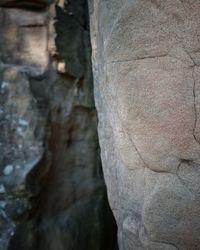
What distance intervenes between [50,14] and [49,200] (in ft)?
2.14

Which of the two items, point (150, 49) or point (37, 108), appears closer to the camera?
point (150, 49)

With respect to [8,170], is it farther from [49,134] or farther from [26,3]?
[26,3]

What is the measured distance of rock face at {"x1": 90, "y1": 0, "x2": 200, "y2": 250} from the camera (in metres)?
0.86

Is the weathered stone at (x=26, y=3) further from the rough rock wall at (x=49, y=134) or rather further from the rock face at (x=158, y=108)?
the rock face at (x=158, y=108)

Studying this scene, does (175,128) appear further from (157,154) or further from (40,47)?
(40,47)

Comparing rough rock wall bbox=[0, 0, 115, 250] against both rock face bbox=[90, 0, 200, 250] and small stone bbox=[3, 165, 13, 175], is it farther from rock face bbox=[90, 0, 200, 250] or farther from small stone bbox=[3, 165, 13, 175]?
rock face bbox=[90, 0, 200, 250]

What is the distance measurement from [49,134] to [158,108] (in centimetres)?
68

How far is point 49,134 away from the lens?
1515 millimetres

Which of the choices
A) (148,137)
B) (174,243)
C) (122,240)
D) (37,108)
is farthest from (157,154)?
(37,108)

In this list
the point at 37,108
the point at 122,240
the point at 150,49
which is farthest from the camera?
the point at 37,108

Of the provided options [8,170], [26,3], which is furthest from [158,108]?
[26,3]

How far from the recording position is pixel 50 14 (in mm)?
1532

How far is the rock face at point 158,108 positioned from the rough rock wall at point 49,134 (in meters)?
0.47

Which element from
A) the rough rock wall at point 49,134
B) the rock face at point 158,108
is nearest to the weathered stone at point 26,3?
the rough rock wall at point 49,134
